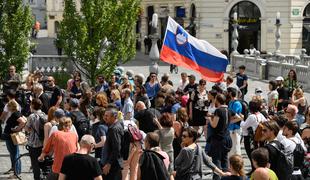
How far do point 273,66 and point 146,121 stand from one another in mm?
25567

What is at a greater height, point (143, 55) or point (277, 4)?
point (277, 4)

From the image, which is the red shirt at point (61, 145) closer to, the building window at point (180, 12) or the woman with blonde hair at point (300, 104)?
the woman with blonde hair at point (300, 104)

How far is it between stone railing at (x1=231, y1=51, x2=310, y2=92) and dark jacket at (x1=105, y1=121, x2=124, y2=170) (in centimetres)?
2304

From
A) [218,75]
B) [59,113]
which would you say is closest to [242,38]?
[218,75]

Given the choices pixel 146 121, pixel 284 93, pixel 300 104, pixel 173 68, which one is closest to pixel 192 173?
pixel 146 121

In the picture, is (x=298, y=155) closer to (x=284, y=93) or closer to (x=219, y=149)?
(x=219, y=149)

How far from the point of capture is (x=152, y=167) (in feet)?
36.1

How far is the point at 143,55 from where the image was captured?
5825 cm

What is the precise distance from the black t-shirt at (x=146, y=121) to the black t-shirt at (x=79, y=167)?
4.08 meters

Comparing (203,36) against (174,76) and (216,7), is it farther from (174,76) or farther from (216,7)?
(174,76)

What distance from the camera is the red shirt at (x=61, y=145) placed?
39.9 feet

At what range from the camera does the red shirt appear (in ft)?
39.9

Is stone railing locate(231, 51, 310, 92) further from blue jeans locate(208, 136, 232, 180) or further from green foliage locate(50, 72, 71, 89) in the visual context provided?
blue jeans locate(208, 136, 232, 180)

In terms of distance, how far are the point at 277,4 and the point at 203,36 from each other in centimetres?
557
